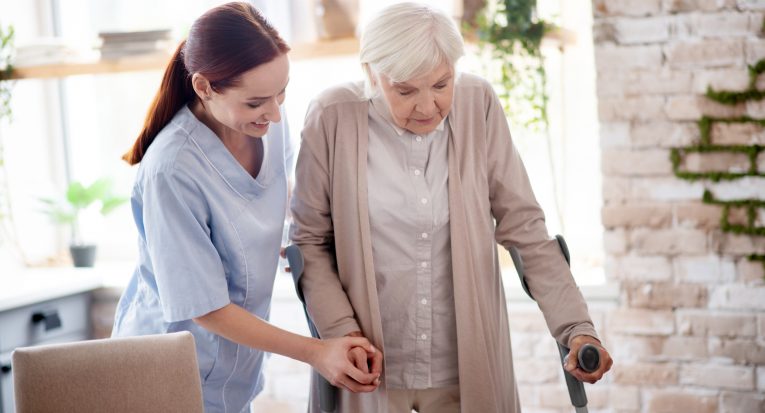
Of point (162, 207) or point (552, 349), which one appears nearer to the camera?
point (162, 207)

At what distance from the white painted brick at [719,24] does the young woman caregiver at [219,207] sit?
1.24 metres

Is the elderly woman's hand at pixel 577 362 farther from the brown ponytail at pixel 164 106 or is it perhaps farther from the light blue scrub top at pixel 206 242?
the brown ponytail at pixel 164 106

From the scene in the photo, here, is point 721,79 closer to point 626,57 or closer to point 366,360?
point 626,57

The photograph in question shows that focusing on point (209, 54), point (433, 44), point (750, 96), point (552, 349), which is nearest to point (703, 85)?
point (750, 96)

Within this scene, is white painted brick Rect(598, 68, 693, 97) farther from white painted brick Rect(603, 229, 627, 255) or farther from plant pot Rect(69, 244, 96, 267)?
plant pot Rect(69, 244, 96, 267)

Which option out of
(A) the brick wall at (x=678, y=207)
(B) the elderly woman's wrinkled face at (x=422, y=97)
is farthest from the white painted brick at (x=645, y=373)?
(B) the elderly woman's wrinkled face at (x=422, y=97)

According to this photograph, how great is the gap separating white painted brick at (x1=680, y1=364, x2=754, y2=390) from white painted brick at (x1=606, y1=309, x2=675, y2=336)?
126mm

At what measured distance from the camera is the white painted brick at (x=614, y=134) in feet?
8.10

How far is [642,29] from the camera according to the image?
2.42m

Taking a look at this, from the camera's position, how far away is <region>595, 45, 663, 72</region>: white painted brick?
7.92ft

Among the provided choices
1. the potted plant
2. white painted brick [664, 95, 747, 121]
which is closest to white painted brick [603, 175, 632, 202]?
white painted brick [664, 95, 747, 121]

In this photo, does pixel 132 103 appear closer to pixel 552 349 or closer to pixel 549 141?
pixel 549 141

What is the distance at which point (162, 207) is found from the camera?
170 cm

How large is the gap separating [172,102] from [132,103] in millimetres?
1896
